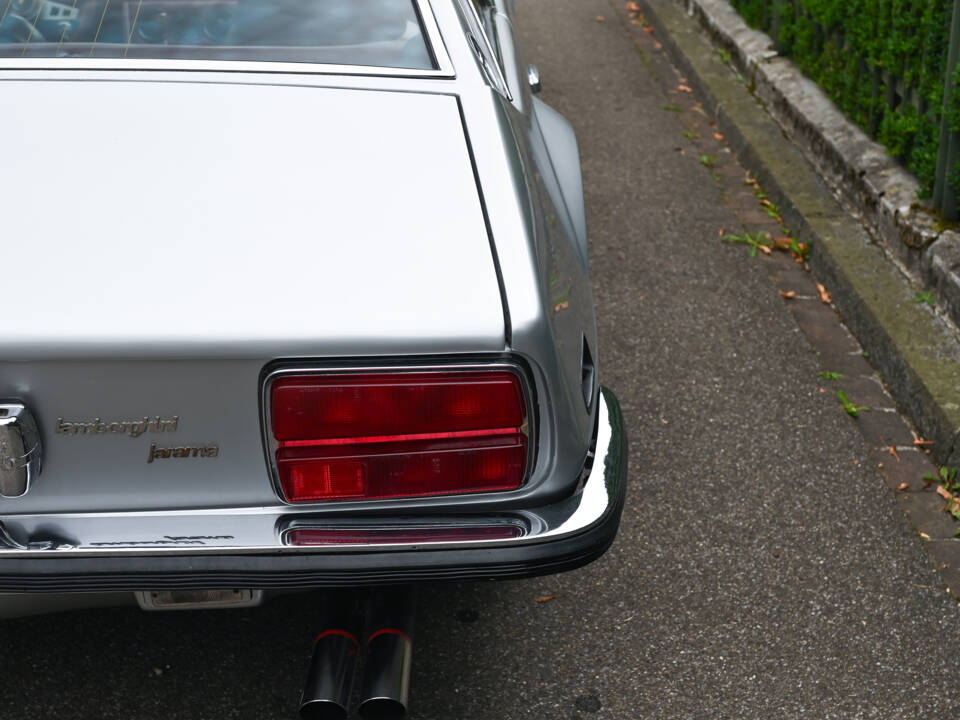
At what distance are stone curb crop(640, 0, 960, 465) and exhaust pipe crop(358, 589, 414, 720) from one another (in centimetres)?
190

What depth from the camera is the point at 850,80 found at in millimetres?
5141

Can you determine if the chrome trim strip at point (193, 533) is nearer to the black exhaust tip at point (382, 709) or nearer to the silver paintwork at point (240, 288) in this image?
the silver paintwork at point (240, 288)

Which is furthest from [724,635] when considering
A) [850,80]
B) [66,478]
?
[850,80]

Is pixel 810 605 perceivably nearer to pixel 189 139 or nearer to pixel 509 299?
pixel 509 299

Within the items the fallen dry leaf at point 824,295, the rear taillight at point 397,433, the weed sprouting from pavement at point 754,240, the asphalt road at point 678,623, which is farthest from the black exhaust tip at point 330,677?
the weed sprouting from pavement at point 754,240

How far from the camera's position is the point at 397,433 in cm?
190

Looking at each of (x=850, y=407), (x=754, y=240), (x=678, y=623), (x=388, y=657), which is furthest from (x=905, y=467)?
(x=388, y=657)

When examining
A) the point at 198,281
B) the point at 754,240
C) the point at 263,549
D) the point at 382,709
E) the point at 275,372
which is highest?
the point at 198,281

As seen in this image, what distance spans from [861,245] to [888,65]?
2.49 feet

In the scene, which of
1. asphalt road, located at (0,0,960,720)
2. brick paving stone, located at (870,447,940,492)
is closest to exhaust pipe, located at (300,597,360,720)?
asphalt road, located at (0,0,960,720)

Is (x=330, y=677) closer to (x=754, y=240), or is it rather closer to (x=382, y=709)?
(x=382, y=709)

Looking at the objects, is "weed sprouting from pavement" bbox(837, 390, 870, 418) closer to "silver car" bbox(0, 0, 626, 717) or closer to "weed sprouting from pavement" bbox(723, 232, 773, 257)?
"weed sprouting from pavement" bbox(723, 232, 773, 257)

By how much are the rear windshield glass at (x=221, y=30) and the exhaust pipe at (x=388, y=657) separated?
1234mm

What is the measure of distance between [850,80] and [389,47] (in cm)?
321
